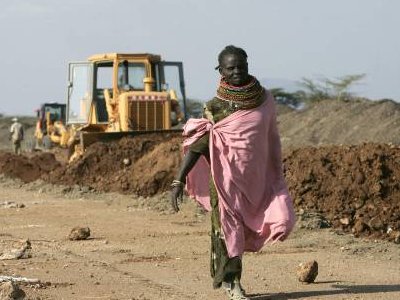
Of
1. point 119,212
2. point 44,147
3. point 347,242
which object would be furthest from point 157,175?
point 44,147

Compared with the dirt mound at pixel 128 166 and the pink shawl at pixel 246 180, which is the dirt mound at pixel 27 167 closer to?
the dirt mound at pixel 128 166

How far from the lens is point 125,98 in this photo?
73.0 ft

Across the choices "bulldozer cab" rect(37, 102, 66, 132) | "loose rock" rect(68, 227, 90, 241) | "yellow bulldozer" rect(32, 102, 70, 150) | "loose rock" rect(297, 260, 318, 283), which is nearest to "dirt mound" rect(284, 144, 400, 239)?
"loose rock" rect(68, 227, 90, 241)

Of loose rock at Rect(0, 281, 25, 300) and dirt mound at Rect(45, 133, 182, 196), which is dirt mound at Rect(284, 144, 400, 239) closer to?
dirt mound at Rect(45, 133, 182, 196)

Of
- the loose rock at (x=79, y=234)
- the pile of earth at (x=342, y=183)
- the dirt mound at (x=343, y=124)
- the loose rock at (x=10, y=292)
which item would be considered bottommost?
the dirt mound at (x=343, y=124)

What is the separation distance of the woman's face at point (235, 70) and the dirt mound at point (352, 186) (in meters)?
4.76

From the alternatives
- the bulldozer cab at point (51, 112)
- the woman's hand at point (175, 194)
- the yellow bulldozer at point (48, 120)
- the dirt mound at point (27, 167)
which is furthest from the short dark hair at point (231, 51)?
the bulldozer cab at point (51, 112)

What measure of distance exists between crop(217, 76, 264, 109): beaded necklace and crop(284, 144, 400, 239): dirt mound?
15.4ft

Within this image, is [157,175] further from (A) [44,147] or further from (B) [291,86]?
(B) [291,86]

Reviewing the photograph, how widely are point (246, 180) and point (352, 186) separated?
231 inches

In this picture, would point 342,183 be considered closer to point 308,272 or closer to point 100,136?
point 308,272

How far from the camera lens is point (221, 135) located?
22.6 ft

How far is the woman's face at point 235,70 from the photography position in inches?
269

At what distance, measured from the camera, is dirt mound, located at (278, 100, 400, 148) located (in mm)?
31125
